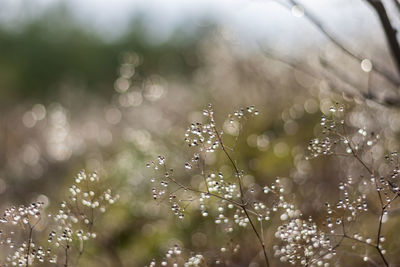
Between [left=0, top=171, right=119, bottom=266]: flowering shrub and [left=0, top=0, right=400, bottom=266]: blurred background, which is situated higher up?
[left=0, top=0, right=400, bottom=266]: blurred background

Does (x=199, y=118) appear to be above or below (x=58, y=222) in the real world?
above

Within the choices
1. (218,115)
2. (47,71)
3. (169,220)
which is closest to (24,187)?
(218,115)

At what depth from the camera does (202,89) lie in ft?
25.9

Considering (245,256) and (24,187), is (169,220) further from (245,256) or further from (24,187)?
(24,187)

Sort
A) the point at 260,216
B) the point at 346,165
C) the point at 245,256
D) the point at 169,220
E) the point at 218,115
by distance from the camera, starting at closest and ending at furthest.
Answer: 1. the point at 260,216
2. the point at 245,256
3. the point at 346,165
4. the point at 169,220
5. the point at 218,115

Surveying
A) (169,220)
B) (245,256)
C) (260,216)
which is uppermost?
(169,220)

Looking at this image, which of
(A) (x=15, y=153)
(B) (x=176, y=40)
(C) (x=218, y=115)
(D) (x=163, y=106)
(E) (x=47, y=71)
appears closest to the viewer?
(C) (x=218, y=115)

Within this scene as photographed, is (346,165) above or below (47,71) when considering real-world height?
below

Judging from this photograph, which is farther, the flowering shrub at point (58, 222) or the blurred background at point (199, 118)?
the blurred background at point (199, 118)

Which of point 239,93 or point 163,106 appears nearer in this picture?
point 239,93

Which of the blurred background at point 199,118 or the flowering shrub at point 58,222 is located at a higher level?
the blurred background at point 199,118

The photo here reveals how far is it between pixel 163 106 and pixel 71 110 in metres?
5.23

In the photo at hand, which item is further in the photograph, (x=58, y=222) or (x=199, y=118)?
(x=199, y=118)

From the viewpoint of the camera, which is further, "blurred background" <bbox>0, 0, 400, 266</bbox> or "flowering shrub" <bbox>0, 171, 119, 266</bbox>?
"blurred background" <bbox>0, 0, 400, 266</bbox>
